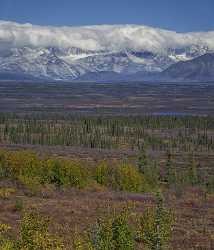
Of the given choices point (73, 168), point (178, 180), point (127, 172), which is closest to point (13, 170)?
point (73, 168)

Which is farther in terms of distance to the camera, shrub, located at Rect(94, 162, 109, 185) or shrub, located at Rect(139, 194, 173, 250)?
shrub, located at Rect(94, 162, 109, 185)

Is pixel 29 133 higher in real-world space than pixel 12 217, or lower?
lower

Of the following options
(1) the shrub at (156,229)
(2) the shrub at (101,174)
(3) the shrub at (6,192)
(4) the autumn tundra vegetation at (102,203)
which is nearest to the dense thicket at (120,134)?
(4) the autumn tundra vegetation at (102,203)

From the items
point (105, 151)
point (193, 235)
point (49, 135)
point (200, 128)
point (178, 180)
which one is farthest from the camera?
point (200, 128)

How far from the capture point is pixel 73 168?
63125mm

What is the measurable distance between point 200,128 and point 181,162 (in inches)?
2903

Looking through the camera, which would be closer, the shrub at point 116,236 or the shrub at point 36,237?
the shrub at point 36,237

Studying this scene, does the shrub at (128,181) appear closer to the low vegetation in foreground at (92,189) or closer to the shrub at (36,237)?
the low vegetation in foreground at (92,189)

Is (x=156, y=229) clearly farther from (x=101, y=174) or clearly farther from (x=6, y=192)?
(x=101, y=174)

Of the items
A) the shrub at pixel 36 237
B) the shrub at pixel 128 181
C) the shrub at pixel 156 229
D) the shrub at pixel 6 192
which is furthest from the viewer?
A: the shrub at pixel 128 181

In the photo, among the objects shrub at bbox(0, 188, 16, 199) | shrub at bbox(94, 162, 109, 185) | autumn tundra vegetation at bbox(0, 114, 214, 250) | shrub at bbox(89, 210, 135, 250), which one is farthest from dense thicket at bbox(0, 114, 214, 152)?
shrub at bbox(89, 210, 135, 250)

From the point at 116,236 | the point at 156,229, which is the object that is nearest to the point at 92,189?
the point at 156,229

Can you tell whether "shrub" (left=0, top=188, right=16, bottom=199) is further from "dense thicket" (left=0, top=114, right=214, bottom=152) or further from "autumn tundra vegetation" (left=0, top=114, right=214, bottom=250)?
"dense thicket" (left=0, top=114, right=214, bottom=152)

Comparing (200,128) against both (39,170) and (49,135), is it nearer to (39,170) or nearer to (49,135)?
(49,135)
